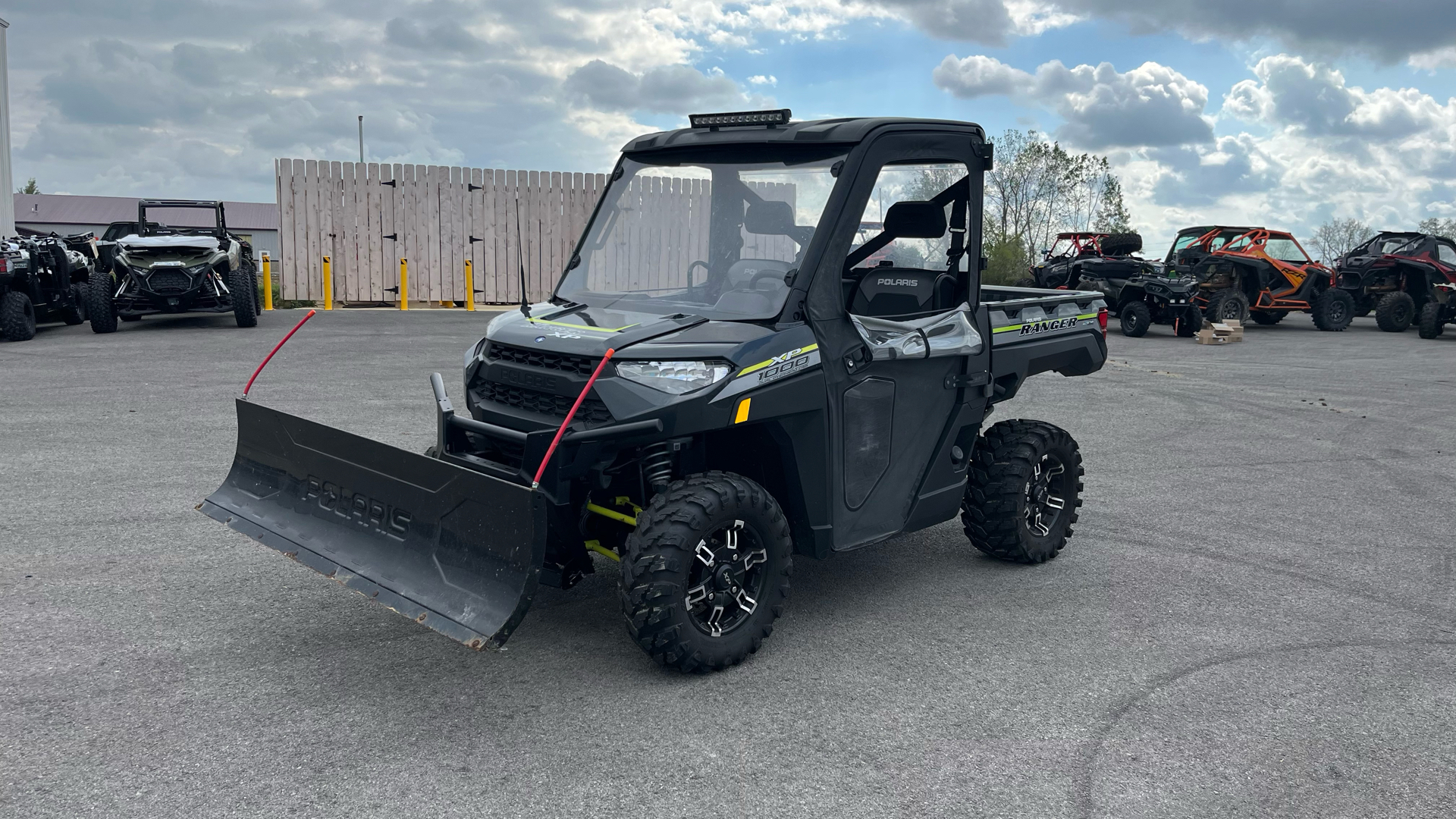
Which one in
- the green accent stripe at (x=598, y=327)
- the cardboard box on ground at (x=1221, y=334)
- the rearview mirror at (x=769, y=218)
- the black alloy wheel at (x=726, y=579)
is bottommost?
the black alloy wheel at (x=726, y=579)

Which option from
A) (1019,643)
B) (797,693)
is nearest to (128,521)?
(797,693)

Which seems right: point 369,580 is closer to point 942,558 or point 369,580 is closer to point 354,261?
point 942,558

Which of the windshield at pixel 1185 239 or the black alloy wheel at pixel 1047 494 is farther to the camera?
the windshield at pixel 1185 239

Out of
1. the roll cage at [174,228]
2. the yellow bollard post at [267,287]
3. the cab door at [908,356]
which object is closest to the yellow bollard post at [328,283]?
the yellow bollard post at [267,287]

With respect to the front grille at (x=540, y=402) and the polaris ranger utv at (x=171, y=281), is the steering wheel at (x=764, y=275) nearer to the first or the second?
the front grille at (x=540, y=402)

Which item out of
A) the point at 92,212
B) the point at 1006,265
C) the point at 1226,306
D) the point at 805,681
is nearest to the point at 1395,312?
the point at 1226,306

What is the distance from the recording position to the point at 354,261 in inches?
908

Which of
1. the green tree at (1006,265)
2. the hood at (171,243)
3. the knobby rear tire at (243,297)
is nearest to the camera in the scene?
the hood at (171,243)

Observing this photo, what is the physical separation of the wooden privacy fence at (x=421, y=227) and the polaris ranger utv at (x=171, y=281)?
5480 millimetres

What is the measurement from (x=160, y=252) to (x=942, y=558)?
1444 centimetres

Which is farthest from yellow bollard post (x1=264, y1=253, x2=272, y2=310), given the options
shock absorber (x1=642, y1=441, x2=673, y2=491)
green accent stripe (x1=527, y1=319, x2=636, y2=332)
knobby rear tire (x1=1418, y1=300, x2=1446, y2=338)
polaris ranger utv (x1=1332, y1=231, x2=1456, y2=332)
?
knobby rear tire (x1=1418, y1=300, x2=1446, y2=338)

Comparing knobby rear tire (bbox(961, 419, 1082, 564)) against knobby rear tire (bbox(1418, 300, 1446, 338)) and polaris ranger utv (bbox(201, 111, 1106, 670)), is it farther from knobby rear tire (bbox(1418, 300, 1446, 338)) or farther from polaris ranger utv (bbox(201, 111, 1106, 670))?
knobby rear tire (bbox(1418, 300, 1446, 338))

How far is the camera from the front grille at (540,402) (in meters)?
4.21

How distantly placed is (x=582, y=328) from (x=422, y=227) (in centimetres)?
2015
